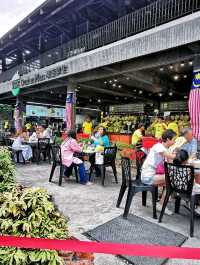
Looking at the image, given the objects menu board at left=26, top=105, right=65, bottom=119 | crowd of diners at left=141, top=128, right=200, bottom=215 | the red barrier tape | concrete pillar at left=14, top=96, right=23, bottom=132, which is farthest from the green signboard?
the red barrier tape

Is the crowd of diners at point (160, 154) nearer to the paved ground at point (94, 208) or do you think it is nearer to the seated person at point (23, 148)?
the paved ground at point (94, 208)

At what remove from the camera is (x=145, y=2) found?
11258mm

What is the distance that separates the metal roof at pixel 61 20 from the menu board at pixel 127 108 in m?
9.52

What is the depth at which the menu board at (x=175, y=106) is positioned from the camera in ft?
61.5

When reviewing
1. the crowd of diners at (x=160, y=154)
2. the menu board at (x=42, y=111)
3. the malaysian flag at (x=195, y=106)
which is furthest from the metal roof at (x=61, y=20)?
the crowd of diners at (x=160, y=154)

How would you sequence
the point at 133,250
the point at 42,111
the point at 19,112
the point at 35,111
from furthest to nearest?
1. the point at 42,111
2. the point at 35,111
3. the point at 19,112
4. the point at 133,250

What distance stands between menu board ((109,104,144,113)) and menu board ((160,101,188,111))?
89.1 inches

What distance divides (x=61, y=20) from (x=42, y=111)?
12557 millimetres

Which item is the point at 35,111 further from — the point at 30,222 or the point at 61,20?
the point at 30,222

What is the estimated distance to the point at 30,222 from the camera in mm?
1944

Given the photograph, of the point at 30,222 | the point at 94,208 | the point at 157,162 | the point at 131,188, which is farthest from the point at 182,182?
the point at 30,222

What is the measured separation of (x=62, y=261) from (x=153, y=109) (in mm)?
20165

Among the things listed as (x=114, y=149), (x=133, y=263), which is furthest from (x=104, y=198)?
(x=133, y=263)

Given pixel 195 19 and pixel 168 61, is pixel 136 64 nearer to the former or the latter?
pixel 168 61
